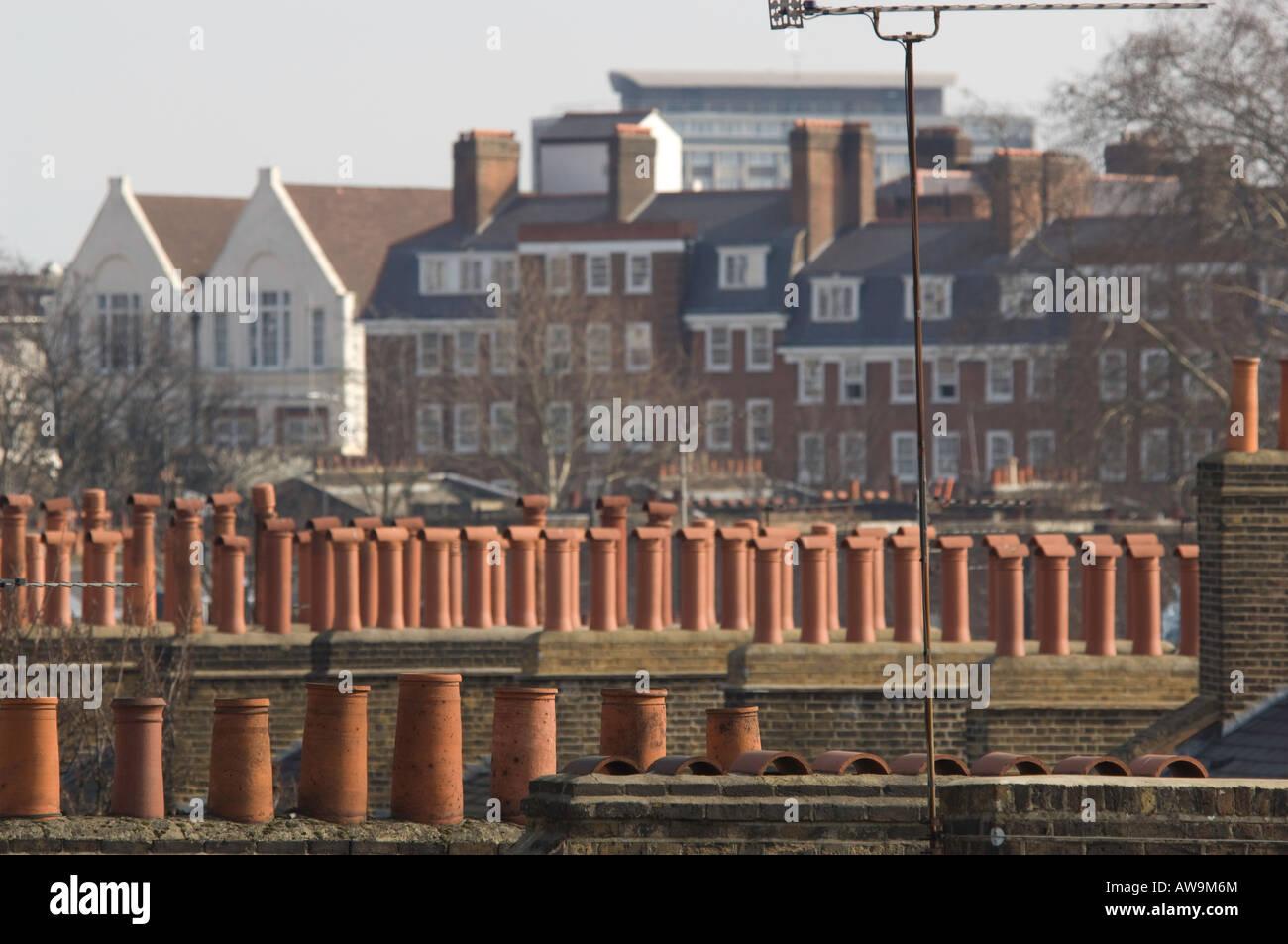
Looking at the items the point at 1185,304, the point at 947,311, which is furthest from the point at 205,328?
the point at 1185,304

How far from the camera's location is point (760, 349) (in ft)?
294

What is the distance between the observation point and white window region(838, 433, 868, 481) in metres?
84.9

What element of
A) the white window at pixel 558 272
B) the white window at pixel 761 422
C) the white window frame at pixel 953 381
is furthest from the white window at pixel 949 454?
the white window at pixel 558 272

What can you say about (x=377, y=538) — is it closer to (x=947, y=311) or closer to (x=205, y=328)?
(x=947, y=311)

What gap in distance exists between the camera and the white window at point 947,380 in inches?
3386

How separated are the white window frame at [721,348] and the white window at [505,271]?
7.03 meters

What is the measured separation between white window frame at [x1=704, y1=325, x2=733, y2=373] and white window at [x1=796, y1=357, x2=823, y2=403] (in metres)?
2.37

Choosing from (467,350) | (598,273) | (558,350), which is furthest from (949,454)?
(467,350)

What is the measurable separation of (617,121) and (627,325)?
512 inches

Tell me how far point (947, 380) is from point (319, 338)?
2295cm

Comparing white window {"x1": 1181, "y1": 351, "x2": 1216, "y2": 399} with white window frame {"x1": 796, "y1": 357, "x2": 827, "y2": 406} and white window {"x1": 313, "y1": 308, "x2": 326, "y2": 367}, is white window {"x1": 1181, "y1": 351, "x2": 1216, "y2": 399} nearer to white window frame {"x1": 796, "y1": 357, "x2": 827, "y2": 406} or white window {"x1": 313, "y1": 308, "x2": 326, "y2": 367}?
white window frame {"x1": 796, "y1": 357, "x2": 827, "y2": 406}

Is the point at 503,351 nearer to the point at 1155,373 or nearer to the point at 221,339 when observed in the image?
the point at 221,339

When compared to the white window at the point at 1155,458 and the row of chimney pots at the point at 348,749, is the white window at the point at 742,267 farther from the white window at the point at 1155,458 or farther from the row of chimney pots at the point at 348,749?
the row of chimney pots at the point at 348,749
